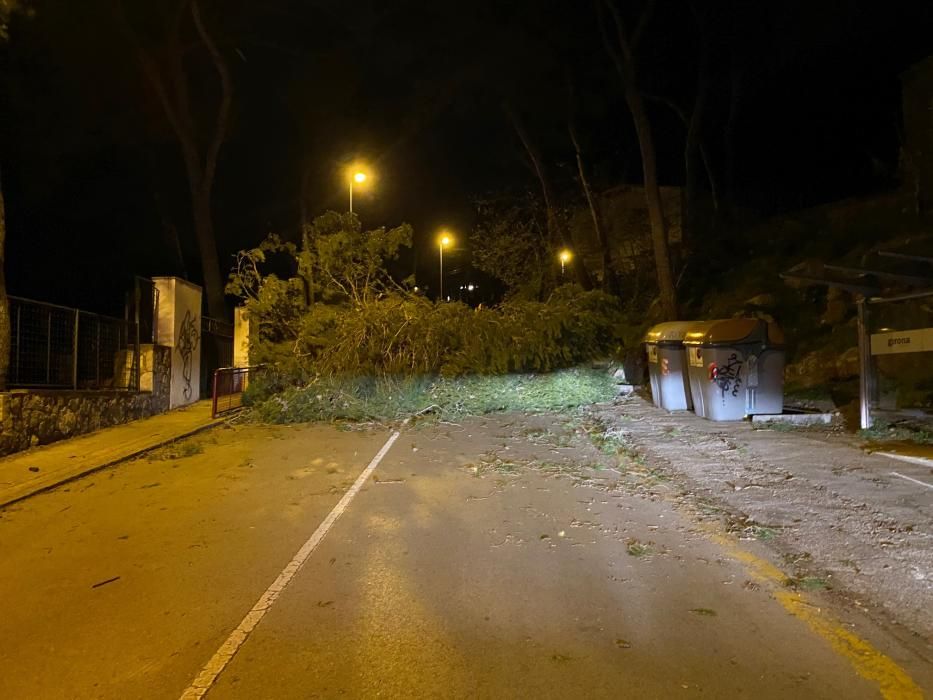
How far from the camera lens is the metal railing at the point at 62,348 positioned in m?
12.5

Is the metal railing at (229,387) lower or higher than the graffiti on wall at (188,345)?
lower

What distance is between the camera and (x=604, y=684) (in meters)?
3.66

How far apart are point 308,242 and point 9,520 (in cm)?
1537

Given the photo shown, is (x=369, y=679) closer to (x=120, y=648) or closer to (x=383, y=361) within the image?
(x=120, y=648)

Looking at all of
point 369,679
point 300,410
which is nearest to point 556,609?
point 369,679

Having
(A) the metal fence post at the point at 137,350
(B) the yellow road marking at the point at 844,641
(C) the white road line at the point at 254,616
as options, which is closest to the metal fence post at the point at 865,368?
(B) the yellow road marking at the point at 844,641

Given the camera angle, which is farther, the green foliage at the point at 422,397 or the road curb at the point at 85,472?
the green foliage at the point at 422,397

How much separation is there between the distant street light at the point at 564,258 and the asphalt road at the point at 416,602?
23.2 m

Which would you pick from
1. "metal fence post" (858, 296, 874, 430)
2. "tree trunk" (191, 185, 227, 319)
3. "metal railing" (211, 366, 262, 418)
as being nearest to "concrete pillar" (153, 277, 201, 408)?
"metal railing" (211, 366, 262, 418)

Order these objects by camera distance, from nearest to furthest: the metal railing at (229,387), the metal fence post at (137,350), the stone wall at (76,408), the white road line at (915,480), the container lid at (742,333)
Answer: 1. the white road line at (915,480)
2. the stone wall at (76,408)
3. the container lid at (742,333)
4. the metal fence post at (137,350)
5. the metal railing at (229,387)

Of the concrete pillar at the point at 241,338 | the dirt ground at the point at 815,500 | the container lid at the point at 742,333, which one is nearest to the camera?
the dirt ground at the point at 815,500

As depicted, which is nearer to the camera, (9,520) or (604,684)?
(604,684)

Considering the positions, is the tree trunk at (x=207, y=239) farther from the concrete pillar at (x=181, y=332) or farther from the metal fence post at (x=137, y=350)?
the metal fence post at (x=137, y=350)

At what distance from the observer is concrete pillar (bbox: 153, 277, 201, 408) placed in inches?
679
